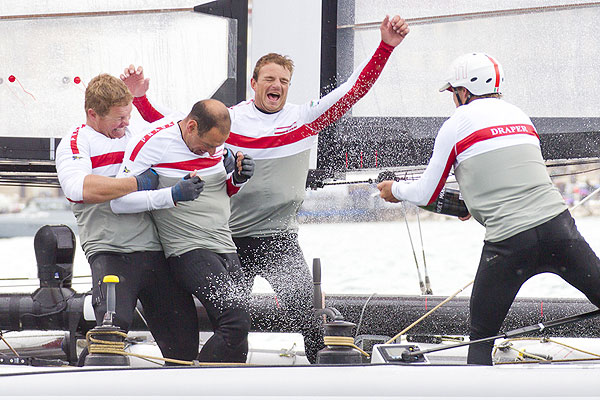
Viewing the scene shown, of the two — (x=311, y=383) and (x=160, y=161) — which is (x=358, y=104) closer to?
(x=160, y=161)

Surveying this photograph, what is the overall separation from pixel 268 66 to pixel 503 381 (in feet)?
4.37

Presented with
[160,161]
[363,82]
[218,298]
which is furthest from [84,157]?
[363,82]

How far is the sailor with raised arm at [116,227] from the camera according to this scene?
2316mm

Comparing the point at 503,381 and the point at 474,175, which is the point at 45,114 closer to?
the point at 474,175

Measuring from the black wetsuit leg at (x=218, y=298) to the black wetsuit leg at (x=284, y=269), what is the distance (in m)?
0.36

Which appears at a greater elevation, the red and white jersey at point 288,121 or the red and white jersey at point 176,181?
the red and white jersey at point 288,121

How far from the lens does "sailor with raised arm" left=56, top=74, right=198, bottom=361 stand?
7.60 feet

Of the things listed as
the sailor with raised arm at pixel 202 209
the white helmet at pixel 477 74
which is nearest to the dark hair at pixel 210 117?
the sailor with raised arm at pixel 202 209

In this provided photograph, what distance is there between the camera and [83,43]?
3445 millimetres

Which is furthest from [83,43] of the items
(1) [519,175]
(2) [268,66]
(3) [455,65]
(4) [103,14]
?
(1) [519,175]

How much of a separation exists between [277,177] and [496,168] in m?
0.75

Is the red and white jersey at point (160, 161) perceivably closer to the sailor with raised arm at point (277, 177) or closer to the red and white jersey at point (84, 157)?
the red and white jersey at point (84, 157)

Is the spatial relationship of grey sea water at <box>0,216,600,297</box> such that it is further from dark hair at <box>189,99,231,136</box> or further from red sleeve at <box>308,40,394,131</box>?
dark hair at <box>189,99,231,136</box>

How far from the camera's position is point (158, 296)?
8.07 ft
